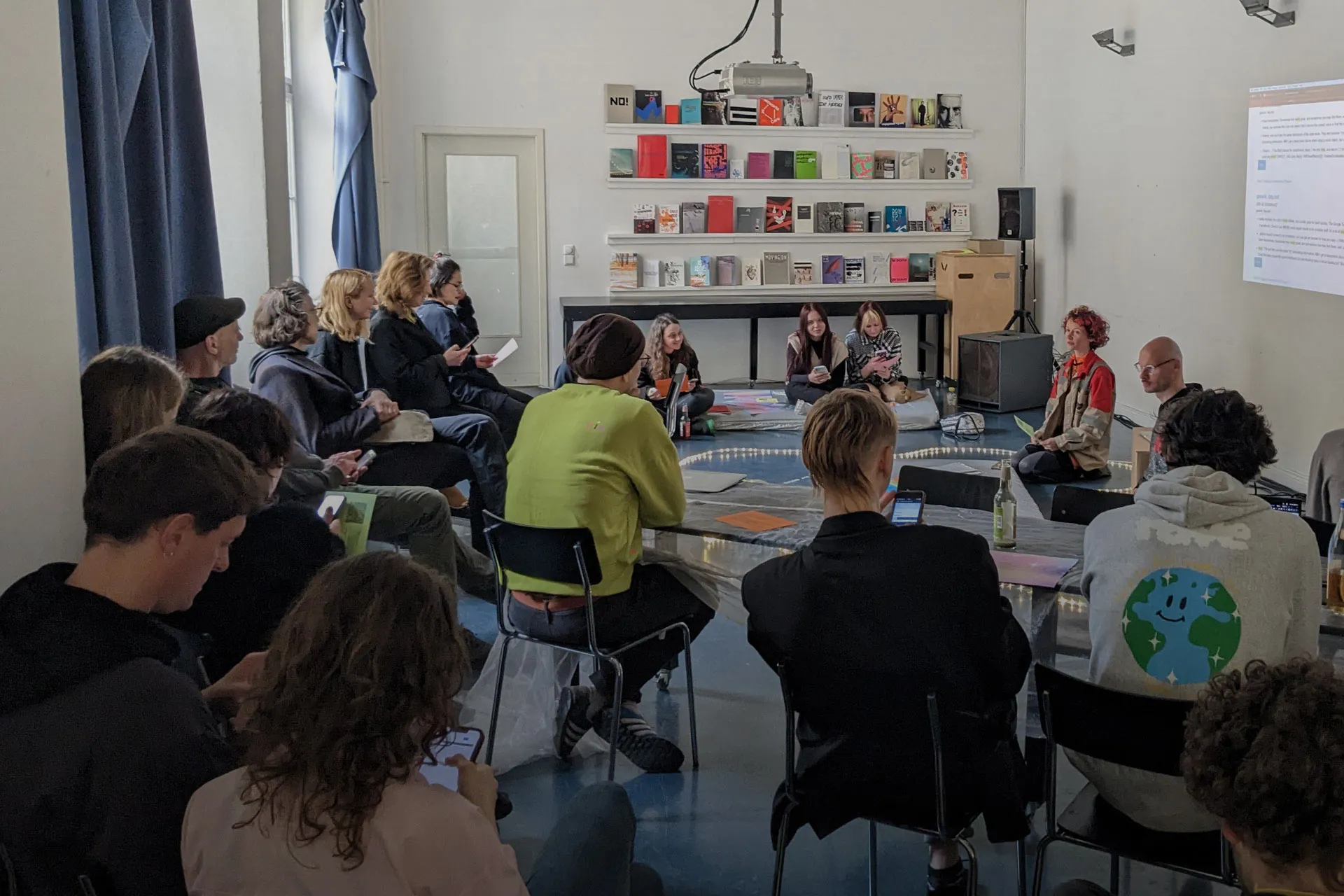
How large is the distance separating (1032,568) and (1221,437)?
55 cm

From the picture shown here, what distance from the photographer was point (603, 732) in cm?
346

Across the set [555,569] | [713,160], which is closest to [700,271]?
[713,160]

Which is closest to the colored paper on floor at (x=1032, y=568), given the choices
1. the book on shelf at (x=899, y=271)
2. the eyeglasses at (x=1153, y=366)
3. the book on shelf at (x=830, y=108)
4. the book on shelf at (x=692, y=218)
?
the eyeglasses at (x=1153, y=366)

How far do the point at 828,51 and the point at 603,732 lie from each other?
7.97m

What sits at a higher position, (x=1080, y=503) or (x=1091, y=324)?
(x=1091, y=324)

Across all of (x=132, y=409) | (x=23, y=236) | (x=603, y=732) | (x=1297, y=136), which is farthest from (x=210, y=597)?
(x=1297, y=136)

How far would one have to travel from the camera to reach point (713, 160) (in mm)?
10094

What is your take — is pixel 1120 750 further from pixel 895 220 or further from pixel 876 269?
pixel 895 220

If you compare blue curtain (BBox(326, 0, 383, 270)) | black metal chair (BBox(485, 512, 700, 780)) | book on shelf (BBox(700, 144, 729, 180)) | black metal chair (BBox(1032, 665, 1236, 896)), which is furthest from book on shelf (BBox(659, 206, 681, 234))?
black metal chair (BBox(1032, 665, 1236, 896))

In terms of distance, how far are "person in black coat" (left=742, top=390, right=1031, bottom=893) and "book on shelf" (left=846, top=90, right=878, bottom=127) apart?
8.42m

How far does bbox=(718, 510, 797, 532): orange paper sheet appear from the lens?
10.6 ft

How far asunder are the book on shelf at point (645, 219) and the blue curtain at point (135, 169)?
19.1 feet

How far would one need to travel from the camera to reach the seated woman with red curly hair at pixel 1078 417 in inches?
250

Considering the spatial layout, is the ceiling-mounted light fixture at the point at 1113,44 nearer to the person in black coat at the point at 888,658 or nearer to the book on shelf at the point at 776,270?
the book on shelf at the point at 776,270
